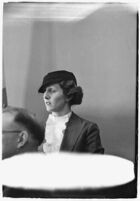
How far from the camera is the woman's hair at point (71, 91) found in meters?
1.58

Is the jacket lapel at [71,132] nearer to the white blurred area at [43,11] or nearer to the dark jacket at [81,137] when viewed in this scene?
the dark jacket at [81,137]

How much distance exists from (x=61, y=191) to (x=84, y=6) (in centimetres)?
101

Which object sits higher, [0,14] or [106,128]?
[0,14]

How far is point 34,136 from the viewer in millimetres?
1571

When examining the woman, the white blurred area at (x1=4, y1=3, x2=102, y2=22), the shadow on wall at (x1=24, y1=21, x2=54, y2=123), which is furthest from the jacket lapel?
the white blurred area at (x1=4, y1=3, x2=102, y2=22)

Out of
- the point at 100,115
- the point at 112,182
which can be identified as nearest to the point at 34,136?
the point at 100,115

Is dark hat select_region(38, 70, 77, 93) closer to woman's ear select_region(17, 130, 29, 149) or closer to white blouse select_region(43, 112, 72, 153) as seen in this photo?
white blouse select_region(43, 112, 72, 153)

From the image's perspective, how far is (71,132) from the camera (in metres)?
1.57

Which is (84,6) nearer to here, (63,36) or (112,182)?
(63,36)

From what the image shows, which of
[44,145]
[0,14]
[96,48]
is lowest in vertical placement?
[44,145]

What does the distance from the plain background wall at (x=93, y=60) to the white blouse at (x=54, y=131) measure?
5cm

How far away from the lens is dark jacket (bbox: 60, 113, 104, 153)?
1.56 metres

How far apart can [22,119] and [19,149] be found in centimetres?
16

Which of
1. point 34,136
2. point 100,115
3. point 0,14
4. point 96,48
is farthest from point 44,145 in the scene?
point 0,14
